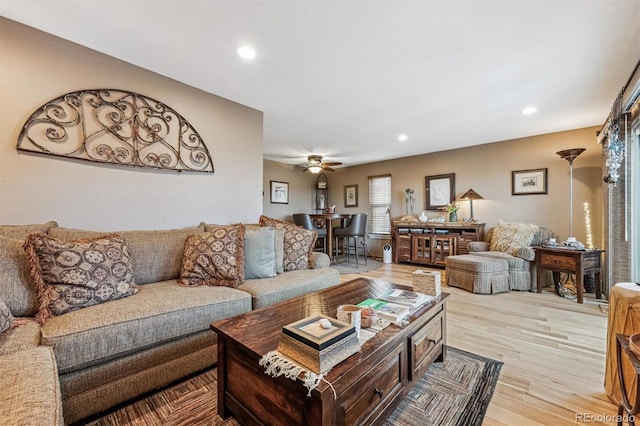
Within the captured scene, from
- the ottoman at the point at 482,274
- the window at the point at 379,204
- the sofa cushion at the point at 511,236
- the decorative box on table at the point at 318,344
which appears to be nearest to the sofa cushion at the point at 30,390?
the decorative box on table at the point at 318,344

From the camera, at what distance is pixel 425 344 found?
159 centimetres

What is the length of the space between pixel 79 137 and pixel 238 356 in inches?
84.5

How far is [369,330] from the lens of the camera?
1297mm

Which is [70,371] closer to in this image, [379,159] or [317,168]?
[317,168]

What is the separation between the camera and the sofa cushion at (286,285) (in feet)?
6.69

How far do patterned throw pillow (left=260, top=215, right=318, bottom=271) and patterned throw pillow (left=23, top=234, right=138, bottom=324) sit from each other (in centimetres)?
130

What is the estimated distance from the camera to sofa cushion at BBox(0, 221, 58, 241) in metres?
1.67

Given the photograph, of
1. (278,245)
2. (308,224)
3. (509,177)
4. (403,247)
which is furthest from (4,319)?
(509,177)

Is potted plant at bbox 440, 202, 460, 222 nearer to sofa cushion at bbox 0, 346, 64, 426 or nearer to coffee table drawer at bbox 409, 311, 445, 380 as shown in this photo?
coffee table drawer at bbox 409, 311, 445, 380

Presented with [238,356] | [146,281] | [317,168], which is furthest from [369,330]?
[317,168]

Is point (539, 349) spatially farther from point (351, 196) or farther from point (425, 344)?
point (351, 196)

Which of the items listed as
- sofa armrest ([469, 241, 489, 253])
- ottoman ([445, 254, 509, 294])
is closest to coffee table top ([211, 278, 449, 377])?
ottoman ([445, 254, 509, 294])

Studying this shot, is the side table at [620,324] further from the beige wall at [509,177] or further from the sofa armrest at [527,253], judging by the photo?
the beige wall at [509,177]

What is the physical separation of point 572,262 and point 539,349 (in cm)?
189
